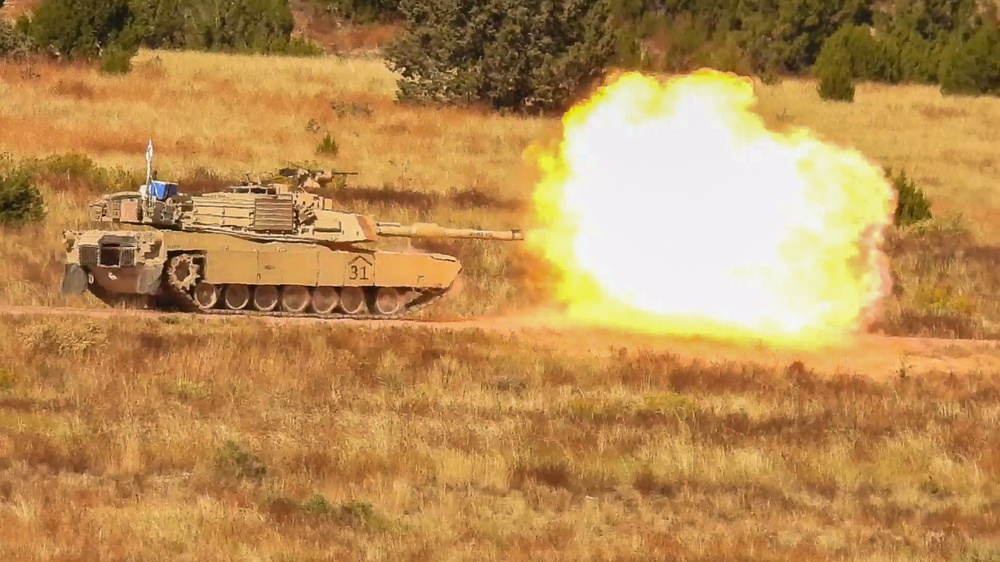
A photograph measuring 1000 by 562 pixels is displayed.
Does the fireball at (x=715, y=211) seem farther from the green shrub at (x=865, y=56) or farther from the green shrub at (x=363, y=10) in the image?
the green shrub at (x=363, y=10)

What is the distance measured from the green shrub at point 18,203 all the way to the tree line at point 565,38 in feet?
65.7

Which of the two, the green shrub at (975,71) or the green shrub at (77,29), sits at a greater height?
the green shrub at (975,71)

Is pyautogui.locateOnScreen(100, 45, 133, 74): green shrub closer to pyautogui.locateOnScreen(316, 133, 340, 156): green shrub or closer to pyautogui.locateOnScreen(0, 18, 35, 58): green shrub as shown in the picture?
pyautogui.locateOnScreen(0, 18, 35, 58): green shrub

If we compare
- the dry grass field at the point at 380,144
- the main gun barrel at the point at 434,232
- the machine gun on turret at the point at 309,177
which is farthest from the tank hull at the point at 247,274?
the dry grass field at the point at 380,144

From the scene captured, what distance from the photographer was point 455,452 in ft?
56.6

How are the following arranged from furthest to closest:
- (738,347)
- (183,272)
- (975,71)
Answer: (975,71) → (183,272) → (738,347)

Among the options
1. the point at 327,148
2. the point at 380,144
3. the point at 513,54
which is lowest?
the point at 327,148

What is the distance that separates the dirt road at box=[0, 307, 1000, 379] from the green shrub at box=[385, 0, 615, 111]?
24.8m

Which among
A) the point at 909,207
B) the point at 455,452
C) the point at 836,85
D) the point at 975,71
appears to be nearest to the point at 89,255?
the point at 455,452

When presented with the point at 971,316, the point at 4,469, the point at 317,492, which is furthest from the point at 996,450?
the point at 971,316

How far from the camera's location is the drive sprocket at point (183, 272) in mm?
26719

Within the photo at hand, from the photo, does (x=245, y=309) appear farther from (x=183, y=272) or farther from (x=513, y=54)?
(x=513, y=54)

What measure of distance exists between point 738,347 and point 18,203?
1514 cm

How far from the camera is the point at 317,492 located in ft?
51.5
